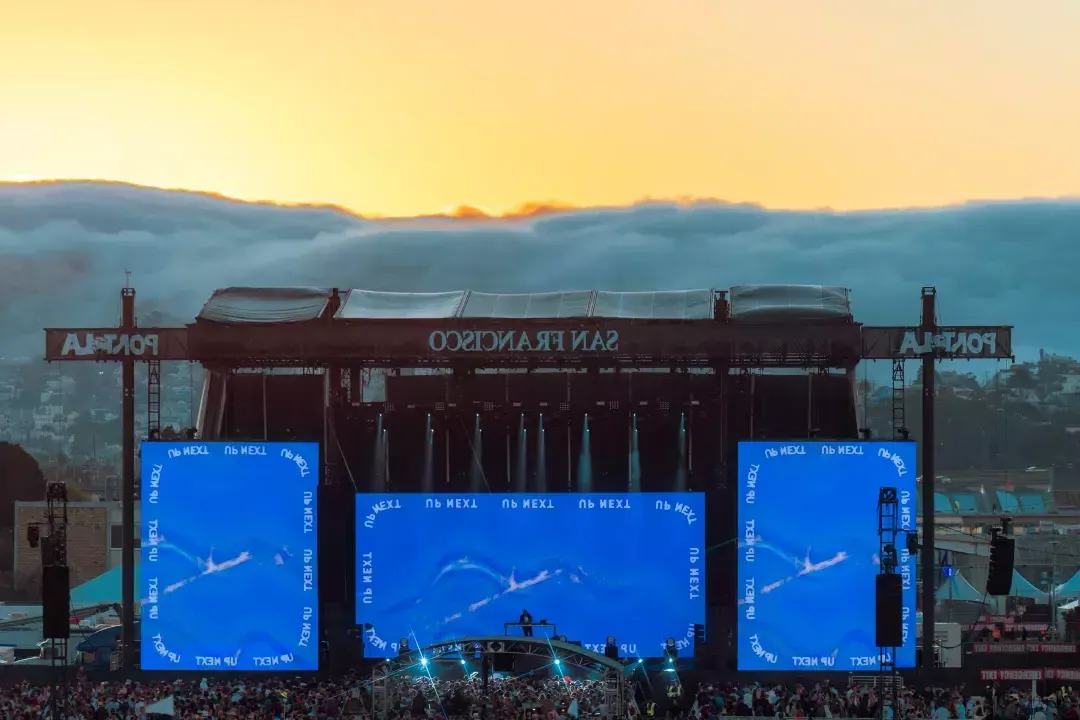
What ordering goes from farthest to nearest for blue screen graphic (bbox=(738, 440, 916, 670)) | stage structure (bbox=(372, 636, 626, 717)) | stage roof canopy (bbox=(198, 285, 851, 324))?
1. stage roof canopy (bbox=(198, 285, 851, 324))
2. blue screen graphic (bbox=(738, 440, 916, 670))
3. stage structure (bbox=(372, 636, 626, 717))

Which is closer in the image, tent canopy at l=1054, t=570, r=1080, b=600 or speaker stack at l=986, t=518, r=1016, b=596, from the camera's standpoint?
speaker stack at l=986, t=518, r=1016, b=596

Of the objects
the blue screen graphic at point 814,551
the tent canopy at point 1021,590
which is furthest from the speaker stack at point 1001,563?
the tent canopy at point 1021,590

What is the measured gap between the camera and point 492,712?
2720 centimetres

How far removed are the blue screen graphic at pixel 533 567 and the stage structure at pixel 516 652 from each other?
14.2 feet

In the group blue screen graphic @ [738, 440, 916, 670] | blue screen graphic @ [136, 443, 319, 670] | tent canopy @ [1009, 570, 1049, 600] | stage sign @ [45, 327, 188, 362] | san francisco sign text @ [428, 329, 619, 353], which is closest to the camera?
blue screen graphic @ [738, 440, 916, 670]

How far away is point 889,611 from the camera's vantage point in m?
27.4

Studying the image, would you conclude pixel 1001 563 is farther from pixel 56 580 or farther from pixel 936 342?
pixel 56 580

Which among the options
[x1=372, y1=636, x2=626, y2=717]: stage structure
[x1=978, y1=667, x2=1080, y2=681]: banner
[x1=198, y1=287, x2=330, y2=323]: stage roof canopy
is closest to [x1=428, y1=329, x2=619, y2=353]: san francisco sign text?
[x1=198, y1=287, x2=330, y2=323]: stage roof canopy

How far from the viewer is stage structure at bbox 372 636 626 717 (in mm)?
28938

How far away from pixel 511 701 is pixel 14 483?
68.5 m

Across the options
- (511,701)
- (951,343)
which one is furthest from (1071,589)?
(511,701)

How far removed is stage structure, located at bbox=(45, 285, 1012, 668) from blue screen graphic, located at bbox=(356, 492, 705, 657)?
1640 mm

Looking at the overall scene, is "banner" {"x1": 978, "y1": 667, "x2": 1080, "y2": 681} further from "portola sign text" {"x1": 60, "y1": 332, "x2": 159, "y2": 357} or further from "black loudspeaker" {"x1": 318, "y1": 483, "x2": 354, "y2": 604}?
"portola sign text" {"x1": 60, "y1": 332, "x2": 159, "y2": 357}

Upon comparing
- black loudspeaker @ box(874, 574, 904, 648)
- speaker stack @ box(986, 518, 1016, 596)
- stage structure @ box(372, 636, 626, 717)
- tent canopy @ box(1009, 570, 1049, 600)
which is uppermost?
speaker stack @ box(986, 518, 1016, 596)
